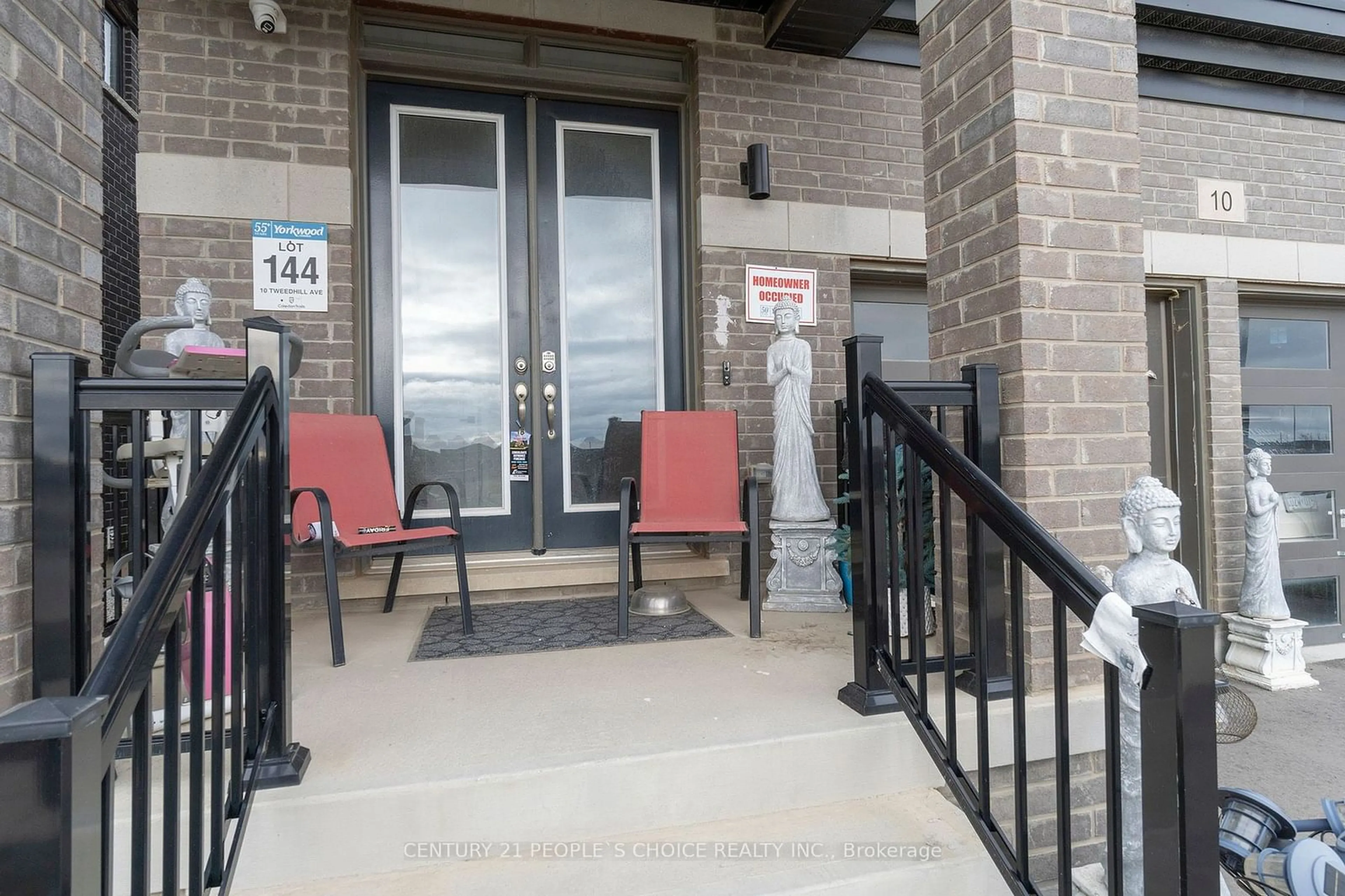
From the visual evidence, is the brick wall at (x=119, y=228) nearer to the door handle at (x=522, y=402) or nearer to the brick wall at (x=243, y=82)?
the brick wall at (x=243, y=82)

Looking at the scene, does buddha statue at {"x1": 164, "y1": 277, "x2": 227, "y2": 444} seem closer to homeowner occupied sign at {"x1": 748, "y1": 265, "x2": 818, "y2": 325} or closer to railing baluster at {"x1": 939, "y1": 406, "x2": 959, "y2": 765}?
railing baluster at {"x1": 939, "y1": 406, "x2": 959, "y2": 765}

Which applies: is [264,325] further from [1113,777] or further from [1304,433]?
[1304,433]

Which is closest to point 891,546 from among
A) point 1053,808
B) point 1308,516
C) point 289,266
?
point 1053,808

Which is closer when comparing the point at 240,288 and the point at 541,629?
the point at 541,629

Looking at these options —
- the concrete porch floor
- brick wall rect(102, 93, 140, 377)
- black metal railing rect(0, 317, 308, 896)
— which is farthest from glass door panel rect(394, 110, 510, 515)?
brick wall rect(102, 93, 140, 377)

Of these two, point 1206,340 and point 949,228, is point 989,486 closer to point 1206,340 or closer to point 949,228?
point 949,228

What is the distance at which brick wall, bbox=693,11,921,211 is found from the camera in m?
3.64

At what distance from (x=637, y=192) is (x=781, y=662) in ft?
8.53

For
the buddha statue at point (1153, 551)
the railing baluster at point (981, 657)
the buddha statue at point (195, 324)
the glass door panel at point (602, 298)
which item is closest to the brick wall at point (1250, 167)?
the glass door panel at point (602, 298)

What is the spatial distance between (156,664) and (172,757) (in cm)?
52

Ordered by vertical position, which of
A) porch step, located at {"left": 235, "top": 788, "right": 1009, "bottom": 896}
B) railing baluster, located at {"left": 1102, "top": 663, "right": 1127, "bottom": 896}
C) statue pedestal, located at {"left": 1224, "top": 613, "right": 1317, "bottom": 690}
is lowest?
statue pedestal, located at {"left": 1224, "top": 613, "right": 1317, "bottom": 690}

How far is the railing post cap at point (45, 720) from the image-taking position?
0.62 metres

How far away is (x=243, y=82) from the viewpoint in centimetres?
311

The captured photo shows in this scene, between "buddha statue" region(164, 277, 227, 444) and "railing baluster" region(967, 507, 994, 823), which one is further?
"buddha statue" region(164, 277, 227, 444)
